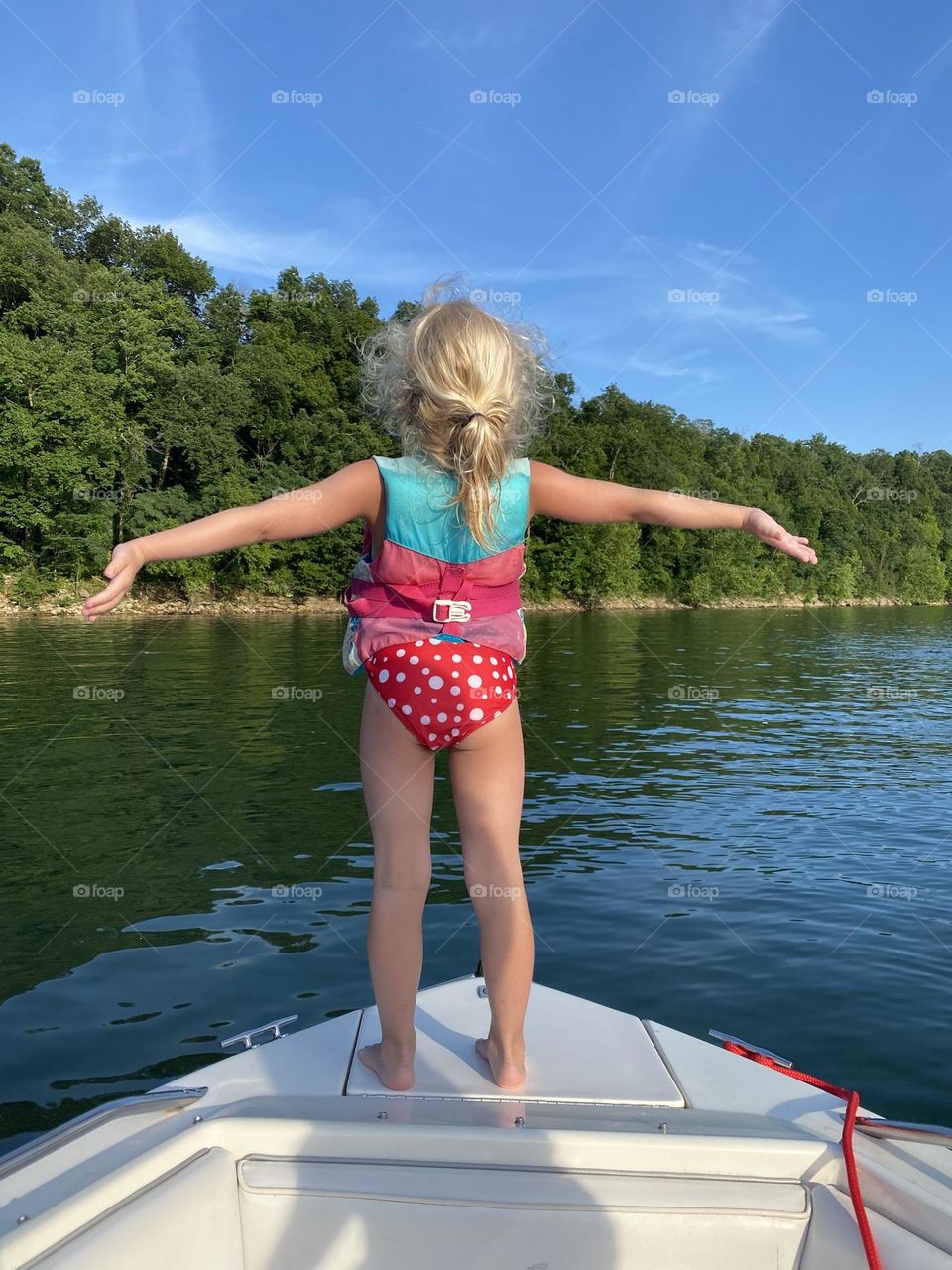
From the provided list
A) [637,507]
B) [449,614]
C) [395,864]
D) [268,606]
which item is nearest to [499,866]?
[395,864]

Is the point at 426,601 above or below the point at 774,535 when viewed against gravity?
below

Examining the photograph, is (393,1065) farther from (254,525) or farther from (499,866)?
(254,525)

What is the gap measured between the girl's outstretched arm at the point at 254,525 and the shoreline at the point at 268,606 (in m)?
22.3

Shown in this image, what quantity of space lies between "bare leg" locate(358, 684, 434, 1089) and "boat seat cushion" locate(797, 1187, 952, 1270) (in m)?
1.02

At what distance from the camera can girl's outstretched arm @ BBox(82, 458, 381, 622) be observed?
2244mm

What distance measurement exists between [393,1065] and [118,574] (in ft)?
4.64

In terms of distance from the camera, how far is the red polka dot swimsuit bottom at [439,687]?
259cm

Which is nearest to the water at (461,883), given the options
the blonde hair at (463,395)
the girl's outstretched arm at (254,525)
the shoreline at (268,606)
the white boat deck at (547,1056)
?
the white boat deck at (547,1056)

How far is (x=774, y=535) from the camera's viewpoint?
2604 mm

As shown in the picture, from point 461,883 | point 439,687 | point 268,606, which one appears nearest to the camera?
point 439,687

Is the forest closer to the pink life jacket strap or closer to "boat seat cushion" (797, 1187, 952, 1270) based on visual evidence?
the pink life jacket strap

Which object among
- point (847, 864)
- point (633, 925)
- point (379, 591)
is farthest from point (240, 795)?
point (379, 591)

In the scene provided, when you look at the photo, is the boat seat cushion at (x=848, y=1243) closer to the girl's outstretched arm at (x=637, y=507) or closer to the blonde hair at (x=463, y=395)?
the girl's outstretched arm at (x=637, y=507)

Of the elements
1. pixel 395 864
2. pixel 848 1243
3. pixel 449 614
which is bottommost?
pixel 848 1243
